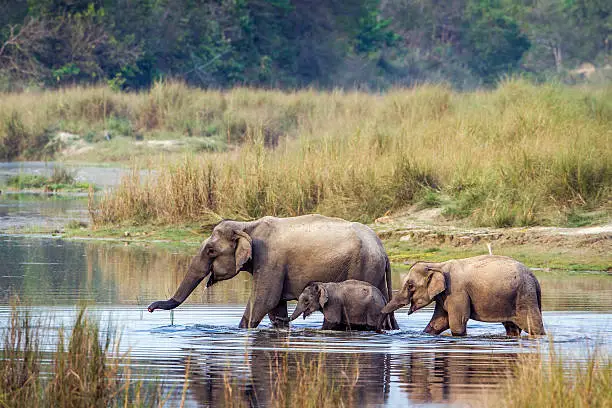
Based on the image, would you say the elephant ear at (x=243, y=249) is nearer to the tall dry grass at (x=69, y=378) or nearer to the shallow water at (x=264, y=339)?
the shallow water at (x=264, y=339)

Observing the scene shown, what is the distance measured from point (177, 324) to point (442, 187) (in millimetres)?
8938

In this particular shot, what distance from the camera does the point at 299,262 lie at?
1213 centimetres

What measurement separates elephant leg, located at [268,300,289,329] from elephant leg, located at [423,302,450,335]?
1336mm

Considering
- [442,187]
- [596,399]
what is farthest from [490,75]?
[596,399]

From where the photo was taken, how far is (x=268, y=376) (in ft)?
30.1

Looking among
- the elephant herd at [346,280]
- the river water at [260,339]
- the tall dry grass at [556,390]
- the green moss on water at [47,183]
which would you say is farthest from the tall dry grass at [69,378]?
the green moss on water at [47,183]

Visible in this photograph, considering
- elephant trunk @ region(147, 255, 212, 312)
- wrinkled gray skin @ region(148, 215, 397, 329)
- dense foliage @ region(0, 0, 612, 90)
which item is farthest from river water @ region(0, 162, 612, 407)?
dense foliage @ region(0, 0, 612, 90)

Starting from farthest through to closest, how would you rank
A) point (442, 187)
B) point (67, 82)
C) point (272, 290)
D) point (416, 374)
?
1. point (67, 82)
2. point (442, 187)
3. point (272, 290)
4. point (416, 374)

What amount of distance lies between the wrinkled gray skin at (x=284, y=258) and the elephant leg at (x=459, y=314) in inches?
24.2

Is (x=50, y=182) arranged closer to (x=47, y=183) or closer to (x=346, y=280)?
(x=47, y=183)

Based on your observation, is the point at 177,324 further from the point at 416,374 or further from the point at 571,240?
the point at 571,240

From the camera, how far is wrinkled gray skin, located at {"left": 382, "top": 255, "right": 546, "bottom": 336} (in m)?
11.6

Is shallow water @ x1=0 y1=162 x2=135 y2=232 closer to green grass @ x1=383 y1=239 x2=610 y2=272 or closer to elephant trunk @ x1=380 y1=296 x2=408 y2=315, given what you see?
green grass @ x1=383 y1=239 x2=610 y2=272

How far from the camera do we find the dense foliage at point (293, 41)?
50.8 m
